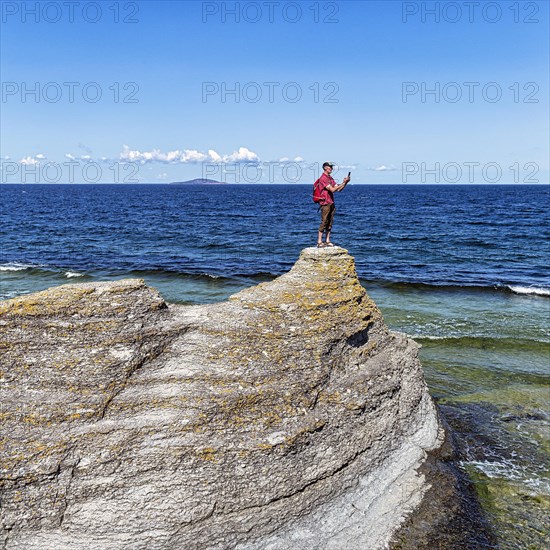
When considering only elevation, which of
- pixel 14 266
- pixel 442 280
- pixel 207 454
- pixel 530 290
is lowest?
pixel 530 290

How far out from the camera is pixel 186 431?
30.7 ft

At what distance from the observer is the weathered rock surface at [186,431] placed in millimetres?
8805

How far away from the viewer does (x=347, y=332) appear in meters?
11.7

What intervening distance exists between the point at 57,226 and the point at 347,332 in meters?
65.3

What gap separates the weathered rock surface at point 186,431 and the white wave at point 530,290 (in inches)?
970

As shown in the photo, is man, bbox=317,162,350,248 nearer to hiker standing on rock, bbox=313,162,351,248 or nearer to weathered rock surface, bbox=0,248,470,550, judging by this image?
hiker standing on rock, bbox=313,162,351,248

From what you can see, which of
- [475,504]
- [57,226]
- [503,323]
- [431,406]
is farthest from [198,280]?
[57,226]

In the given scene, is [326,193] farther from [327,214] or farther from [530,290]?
[530,290]

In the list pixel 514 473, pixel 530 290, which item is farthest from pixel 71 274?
pixel 514 473

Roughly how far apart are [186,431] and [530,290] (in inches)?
1160

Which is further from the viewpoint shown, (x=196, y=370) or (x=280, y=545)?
(x=196, y=370)

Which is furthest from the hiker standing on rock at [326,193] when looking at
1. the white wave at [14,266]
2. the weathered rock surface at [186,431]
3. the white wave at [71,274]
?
the white wave at [14,266]

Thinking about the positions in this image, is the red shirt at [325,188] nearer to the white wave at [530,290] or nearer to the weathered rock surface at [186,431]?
the weathered rock surface at [186,431]

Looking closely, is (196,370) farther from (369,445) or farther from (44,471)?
(369,445)
